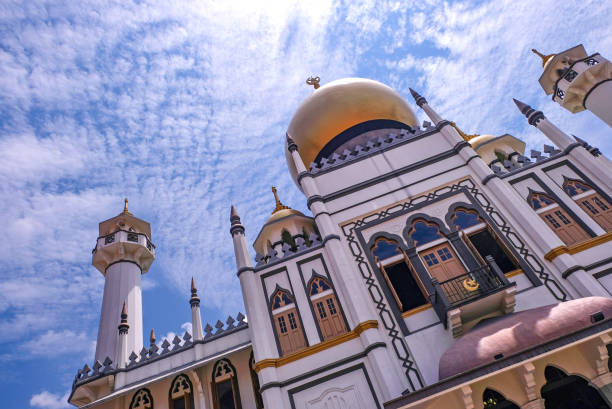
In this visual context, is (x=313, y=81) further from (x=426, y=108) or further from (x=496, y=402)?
(x=496, y=402)

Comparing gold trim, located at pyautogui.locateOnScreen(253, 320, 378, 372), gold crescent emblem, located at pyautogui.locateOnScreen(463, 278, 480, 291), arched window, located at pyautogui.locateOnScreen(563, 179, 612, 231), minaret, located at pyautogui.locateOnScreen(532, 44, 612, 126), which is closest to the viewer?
gold crescent emblem, located at pyautogui.locateOnScreen(463, 278, 480, 291)

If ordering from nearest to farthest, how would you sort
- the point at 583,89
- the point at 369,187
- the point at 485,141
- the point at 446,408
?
1. the point at 446,408
2. the point at 369,187
3. the point at 583,89
4. the point at 485,141

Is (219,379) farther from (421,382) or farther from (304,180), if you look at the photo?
(304,180)

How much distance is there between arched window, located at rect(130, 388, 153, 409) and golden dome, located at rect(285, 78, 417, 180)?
9958 millimetres

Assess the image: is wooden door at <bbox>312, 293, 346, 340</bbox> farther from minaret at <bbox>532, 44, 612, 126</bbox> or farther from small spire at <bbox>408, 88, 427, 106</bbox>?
minaret at <bbox>532, 44, 612, 126</bbox>

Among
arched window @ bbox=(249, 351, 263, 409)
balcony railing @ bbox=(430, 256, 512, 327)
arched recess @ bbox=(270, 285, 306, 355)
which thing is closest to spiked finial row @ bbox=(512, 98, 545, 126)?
balcony railing @ bbox=(430, 256, 512, 327)

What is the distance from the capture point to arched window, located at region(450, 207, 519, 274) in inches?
393

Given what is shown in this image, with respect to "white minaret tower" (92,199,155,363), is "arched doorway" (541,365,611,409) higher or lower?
lower

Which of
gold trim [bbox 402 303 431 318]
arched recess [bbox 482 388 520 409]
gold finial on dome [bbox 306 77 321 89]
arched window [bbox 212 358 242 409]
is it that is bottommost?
arched recess [bbox 482 388 520 409]

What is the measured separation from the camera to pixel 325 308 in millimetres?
10188

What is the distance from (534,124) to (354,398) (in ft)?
33.4

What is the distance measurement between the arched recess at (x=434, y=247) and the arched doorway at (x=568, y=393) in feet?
9.07

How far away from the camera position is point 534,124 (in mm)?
12797

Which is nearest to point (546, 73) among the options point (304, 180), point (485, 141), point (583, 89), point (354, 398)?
point (583, 89)
